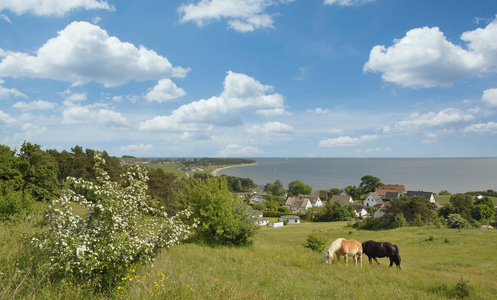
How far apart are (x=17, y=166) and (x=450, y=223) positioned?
6207 centimetres

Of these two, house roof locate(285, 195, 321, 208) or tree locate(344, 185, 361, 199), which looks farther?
tree locate(344, 185, 361, 199)

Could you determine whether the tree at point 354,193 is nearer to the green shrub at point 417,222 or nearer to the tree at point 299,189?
the tree at point 299,189

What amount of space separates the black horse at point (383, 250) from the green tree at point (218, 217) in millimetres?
6888

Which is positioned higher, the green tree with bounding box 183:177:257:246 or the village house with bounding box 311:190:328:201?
the green tree with bounding box 183:177:257:246

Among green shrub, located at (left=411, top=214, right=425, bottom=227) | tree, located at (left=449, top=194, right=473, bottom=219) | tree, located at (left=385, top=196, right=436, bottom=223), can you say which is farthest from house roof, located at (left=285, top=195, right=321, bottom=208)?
green shrub, located at (left=411, top=214, right=425, bottom=227)

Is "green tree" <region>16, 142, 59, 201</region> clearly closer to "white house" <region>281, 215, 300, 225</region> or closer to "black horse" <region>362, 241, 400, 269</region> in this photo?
"black horse" <region>362, 241, 400, 269</region>

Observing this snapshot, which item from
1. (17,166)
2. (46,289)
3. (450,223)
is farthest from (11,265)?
(450,223)

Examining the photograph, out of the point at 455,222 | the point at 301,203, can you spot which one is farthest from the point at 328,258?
the point at 301,203


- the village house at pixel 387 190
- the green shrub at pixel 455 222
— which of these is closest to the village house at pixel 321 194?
the village house at pixel 387 190

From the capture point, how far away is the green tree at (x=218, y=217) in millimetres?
16453

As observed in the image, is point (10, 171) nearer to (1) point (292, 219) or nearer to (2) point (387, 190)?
(1) point (292, 219)

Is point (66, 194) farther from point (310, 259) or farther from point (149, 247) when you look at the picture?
point (310, 259)

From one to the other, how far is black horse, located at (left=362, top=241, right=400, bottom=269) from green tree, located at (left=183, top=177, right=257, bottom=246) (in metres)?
6.89

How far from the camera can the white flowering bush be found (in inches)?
206
